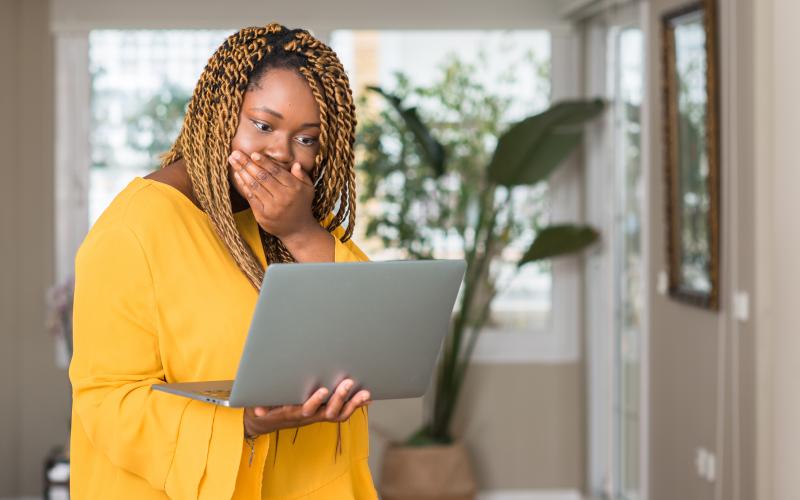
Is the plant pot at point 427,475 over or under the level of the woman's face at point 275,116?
under

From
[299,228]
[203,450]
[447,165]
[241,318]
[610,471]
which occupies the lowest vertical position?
[610,471]

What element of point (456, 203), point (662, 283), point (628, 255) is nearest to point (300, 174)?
point (662, 283)

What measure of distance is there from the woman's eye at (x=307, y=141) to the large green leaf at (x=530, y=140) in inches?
129

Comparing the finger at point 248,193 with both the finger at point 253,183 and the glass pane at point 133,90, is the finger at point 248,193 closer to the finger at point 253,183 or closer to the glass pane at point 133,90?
the finger at point 253,183

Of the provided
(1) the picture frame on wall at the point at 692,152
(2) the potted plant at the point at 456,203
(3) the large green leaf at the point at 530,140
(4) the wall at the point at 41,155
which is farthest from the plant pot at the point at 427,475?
(1) the picture frame on wall at the point at 692,152

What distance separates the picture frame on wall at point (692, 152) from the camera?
11.0 ft

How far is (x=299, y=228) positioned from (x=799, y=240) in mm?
1733

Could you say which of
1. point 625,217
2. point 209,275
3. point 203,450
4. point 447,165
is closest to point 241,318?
point 209,275

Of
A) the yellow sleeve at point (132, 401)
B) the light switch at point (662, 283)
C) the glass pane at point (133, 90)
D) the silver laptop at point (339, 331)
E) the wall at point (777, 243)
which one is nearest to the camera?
the silver laptop at point (339, 331)

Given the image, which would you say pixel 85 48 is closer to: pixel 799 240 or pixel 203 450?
pixel 799 240

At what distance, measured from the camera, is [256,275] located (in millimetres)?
1453

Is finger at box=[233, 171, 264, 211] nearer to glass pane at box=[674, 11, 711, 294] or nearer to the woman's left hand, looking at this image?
the woman's left hand

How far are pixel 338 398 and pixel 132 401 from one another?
0.83ft

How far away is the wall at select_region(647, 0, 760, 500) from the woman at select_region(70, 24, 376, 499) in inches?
74.9
